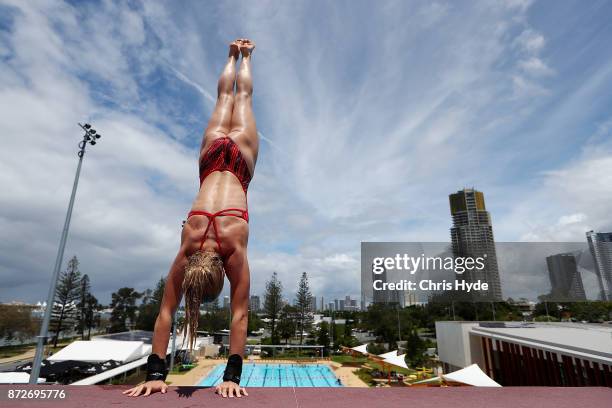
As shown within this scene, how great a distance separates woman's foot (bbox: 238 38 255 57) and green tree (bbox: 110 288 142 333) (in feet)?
181

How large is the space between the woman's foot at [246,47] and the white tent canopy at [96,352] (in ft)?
59.4

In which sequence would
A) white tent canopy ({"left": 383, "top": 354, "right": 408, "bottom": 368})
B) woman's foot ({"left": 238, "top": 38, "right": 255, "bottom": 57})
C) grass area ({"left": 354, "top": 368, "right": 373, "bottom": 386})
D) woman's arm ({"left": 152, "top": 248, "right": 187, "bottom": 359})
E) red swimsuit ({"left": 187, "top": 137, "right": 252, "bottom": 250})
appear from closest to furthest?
1. woman's arm ({"left": 152, "top": 248, "right": 187, "bottom": 359})
2. red swimsuit ({"left": 187, "top": 137, "right": 252, "bottom": 250})
3. woman's foot ({"left": 238, "top": 38, "right": 255, "bottom": 57})
4. white tent canopy ({"left": 383, "top": 354, "right": 408, "bottom": 368})
5. grass area ({"left": 354, "top": 368, "right": 373, "bottom": 386})

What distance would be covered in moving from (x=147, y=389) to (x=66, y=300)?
1799 inches

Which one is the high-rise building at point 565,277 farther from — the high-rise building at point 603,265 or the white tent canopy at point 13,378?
the white tent canopy at point 13,378

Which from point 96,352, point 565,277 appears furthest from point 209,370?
point 565,277

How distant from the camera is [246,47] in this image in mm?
4113

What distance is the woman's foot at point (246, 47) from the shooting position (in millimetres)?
4105

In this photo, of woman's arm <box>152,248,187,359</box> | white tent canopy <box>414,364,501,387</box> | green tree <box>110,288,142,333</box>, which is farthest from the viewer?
green tree <box>110,288,142,333</box>

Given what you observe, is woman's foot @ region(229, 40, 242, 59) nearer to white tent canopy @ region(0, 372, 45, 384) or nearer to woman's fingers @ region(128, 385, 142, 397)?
woman's fingers @ region(128, 385, 142, 397)

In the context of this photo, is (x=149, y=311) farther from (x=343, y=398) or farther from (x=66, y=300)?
(x=343, y=398)

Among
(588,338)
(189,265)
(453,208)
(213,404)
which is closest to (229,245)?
(189,265)

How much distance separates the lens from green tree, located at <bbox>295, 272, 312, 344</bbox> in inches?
1607

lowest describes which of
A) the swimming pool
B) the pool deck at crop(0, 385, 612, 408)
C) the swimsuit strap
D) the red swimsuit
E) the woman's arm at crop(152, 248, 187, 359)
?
the swimming pool

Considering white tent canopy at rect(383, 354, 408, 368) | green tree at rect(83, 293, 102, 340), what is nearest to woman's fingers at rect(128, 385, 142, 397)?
white tent canopy at rect(383, 354, 408, 368)
